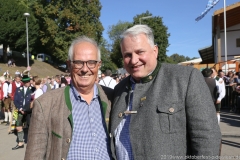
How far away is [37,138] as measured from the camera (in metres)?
2.09

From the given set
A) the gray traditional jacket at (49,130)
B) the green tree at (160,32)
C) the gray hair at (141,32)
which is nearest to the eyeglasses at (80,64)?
the gray traditional jacket at (49,130)

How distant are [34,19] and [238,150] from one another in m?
41.9

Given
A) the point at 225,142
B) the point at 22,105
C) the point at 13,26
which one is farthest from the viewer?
the point at 13,26

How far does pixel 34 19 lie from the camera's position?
43781 mm

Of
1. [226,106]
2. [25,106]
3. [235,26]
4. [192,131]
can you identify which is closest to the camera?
[192,131]

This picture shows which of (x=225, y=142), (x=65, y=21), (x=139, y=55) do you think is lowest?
(x=225, y=142)

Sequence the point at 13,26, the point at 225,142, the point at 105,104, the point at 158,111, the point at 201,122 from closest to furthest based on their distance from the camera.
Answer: the point at 201,122 → the point at 158,111 → the point at 105,104 → the point at 225,142 → the point at 13,26

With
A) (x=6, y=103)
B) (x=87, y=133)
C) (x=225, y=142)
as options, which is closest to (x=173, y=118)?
(x=87, y=133)

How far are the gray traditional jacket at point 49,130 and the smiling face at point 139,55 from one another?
0.61 metres

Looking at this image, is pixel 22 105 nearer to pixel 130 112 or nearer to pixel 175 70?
pixel 130 112

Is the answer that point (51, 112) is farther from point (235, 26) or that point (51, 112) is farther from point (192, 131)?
point (235, 26)

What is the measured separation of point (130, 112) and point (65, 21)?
42.0 m

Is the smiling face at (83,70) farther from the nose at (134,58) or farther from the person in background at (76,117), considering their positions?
the nose at (134,58)

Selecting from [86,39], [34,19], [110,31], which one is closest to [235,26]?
[86,39]
